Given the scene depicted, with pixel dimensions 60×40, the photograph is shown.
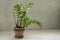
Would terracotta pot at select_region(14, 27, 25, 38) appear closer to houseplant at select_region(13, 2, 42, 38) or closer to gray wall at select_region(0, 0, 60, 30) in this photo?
houseplant at select_region(13, 2, 42, 38)

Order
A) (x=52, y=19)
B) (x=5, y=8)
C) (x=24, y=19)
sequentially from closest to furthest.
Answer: (x=24, y=19), (x=5, y=8), (x=52, y=19)

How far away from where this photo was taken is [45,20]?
274cm

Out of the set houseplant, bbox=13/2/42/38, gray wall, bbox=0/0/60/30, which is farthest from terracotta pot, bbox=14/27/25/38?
gray wall, bbox=0/0/60/30

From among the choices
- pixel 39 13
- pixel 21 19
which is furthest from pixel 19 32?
pixel 39 13

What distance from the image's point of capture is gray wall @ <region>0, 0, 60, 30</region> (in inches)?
102

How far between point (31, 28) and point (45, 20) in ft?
0.94

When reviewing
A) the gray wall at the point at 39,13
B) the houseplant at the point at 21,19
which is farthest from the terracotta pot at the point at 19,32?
the gray wall at the point at 39,13

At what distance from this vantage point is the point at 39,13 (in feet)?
8.90

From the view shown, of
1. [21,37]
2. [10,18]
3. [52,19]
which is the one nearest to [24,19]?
[21,37]

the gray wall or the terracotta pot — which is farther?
the gray wall

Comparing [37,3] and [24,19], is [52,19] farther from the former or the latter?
[24,19]

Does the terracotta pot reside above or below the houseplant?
below

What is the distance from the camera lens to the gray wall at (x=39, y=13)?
2600 mm

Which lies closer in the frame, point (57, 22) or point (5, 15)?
point (5, 15)
